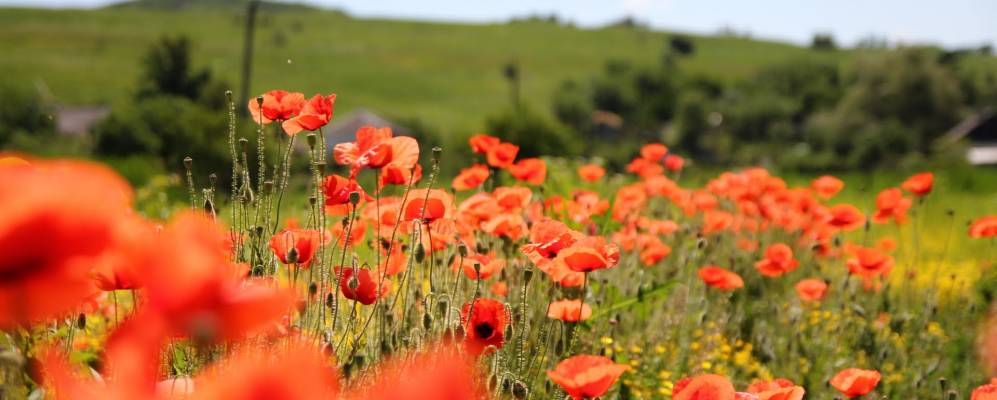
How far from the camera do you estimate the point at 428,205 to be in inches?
90.7

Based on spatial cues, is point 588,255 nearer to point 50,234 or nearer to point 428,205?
point 428,205

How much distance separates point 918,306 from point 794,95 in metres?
80.8

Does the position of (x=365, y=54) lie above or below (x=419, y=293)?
below

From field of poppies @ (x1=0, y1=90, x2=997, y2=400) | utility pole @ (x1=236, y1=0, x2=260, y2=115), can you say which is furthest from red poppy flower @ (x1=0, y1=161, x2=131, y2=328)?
utility pole @ (x1=236, y1=0, x2=260, y2=115)

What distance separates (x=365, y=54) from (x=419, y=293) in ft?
297

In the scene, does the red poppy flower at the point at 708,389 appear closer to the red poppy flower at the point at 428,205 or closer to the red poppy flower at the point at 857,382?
the red poppy flower at the point at 857,382

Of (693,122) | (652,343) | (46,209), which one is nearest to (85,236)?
(46,209)

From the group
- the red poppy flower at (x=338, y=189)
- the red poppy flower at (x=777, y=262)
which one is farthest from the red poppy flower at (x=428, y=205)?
the red poppy flower at (x=777, y=262)

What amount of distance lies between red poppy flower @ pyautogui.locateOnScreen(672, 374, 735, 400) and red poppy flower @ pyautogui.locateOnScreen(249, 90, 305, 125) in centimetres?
122

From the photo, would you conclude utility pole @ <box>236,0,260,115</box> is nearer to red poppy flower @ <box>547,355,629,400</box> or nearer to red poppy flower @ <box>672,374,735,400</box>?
red poppy flower @ <box>547,355,629,400</box>

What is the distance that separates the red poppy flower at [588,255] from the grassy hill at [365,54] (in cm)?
6099

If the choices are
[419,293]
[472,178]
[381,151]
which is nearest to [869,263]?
[472,178]

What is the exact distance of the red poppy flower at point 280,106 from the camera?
83.0 inches

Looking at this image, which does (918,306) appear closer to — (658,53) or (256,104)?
(256,104)
